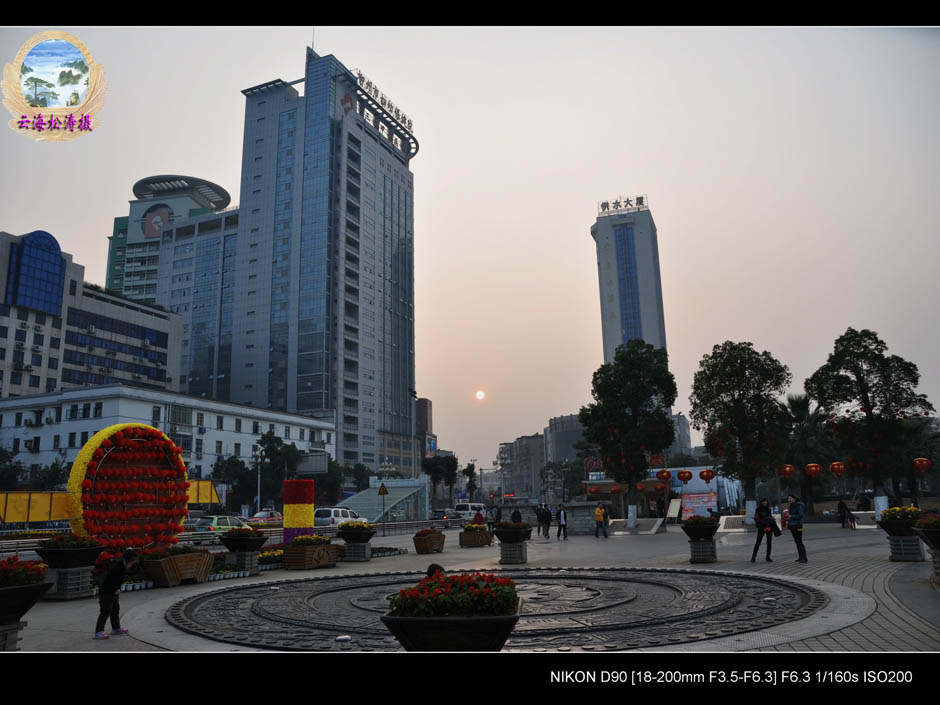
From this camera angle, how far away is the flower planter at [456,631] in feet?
19.2

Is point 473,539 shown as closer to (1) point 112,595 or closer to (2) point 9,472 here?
(1) point 112,595

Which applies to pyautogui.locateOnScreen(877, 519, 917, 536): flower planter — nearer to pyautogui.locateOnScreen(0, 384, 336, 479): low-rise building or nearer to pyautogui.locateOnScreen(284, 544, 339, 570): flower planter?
pyautogui.locateOnScreen(284, 544, 339, 570): flower planter

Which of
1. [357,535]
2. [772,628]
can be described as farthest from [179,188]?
[772,628]

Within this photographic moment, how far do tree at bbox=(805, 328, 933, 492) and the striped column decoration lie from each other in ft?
92.8

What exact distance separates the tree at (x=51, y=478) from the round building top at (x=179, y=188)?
9077 cm

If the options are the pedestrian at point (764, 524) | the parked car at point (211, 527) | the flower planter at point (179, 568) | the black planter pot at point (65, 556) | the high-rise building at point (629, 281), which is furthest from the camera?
the high-rise building at point (629, 281)

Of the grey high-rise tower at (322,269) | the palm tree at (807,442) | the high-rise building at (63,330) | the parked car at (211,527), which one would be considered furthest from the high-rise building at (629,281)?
the parked car at (211,527)

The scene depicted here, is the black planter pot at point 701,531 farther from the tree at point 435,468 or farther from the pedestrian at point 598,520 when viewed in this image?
the tree at point 435,468

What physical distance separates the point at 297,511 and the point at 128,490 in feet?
26.9

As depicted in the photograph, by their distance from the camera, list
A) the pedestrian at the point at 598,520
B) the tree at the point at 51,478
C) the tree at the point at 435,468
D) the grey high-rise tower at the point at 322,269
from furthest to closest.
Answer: the grey high-rise tower at the point at 322,269
the tree at the point at 435,468
the tree at the point at 51,478
the pedestrian at the point at 598,520

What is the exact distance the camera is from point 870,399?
3478 centimetres

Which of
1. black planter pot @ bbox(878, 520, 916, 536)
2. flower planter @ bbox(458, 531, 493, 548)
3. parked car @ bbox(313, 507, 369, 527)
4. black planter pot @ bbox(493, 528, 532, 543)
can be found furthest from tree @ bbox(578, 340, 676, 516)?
black planter pot @ bbox(878, 520, 916, 536)
